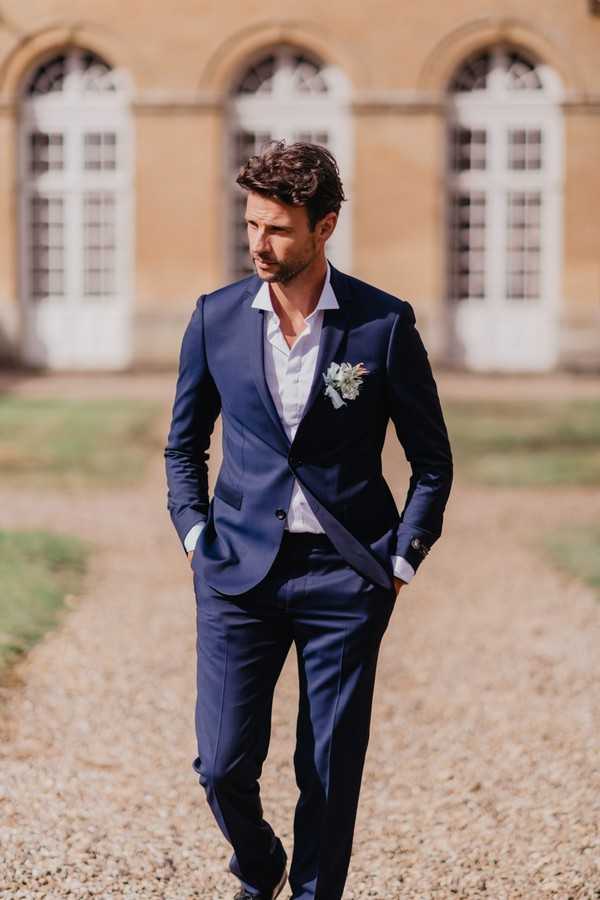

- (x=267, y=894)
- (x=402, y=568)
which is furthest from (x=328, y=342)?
(x=267, y=894)

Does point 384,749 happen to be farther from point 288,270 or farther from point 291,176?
point 291,176

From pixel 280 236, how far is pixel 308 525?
62 cm

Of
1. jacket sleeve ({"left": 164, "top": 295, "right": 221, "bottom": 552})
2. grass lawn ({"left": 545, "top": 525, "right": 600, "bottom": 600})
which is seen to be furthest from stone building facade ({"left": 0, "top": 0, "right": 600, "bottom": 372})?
jacket sleeve ({"left": 164, "top": 295, "right": 221, "bottom": 552})

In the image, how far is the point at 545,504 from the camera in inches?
449

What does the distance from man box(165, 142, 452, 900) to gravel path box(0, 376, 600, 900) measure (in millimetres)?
749

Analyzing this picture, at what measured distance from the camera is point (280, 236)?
125 inches

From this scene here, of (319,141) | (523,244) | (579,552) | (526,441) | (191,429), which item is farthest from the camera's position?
(523,244)

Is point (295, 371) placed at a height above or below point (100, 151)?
below

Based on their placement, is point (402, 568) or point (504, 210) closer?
point (402, 568)

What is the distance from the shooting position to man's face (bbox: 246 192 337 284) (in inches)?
124

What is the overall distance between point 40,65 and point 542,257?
7.22 meters

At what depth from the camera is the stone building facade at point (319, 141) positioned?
19.9 meters

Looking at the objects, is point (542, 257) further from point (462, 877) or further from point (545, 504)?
point (462, 877)

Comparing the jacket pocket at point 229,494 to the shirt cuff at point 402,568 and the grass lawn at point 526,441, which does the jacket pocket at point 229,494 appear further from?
the grass lawn at point 526,441
